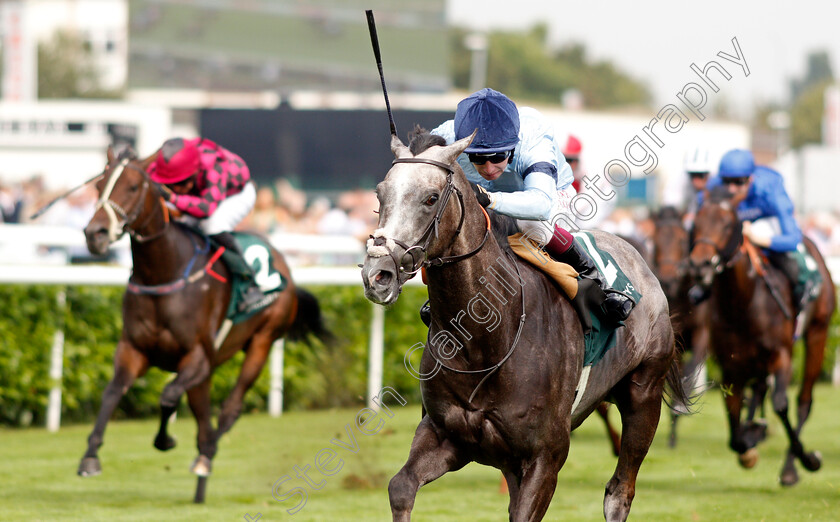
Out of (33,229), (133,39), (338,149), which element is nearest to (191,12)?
(133,39)

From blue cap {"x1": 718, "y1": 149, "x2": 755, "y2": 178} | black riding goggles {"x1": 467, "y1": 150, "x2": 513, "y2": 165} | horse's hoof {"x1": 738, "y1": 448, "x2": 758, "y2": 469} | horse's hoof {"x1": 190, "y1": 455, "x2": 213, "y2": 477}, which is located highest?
black riding goggles {"x1": 467, "y1": 150, "x2": 513, "y2": 165}

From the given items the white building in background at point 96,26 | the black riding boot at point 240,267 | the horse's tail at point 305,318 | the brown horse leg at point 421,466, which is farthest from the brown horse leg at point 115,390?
the white building in background at point 96,26

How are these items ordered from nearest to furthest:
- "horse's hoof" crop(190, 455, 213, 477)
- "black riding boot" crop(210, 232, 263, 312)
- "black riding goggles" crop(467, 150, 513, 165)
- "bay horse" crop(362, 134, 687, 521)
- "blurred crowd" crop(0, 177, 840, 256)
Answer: "bay horse" crop(362, 134, 687, 521), "black riding goggles" crop(467, 150, 513, 165), "horse's hoof" crop(190, 455, 213, 477), "black riding boot" crop(210, 232, 263, 312), "blurred crowd" crop(0, 177, 840, 256)

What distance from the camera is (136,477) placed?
643cm

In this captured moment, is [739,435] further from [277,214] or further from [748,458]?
[277,214]

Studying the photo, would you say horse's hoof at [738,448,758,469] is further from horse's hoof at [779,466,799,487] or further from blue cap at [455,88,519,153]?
blue cap at [455,88,519,153]

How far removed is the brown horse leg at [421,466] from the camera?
348 centimetres

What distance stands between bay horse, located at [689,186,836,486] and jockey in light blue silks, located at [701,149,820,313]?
0.24 feet

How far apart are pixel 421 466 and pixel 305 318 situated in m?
4.03

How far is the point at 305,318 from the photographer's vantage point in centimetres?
753

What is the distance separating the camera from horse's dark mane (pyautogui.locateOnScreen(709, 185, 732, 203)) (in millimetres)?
6523

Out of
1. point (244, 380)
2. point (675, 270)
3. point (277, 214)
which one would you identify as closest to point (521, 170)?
point (244, 380)

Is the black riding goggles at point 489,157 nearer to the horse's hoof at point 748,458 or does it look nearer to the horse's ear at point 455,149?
the horse's ear at point 455,149

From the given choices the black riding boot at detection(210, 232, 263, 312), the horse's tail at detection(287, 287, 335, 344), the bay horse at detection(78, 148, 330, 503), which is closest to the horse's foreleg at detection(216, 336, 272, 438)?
the bay horse at detection(78, 148, 330, 503)
